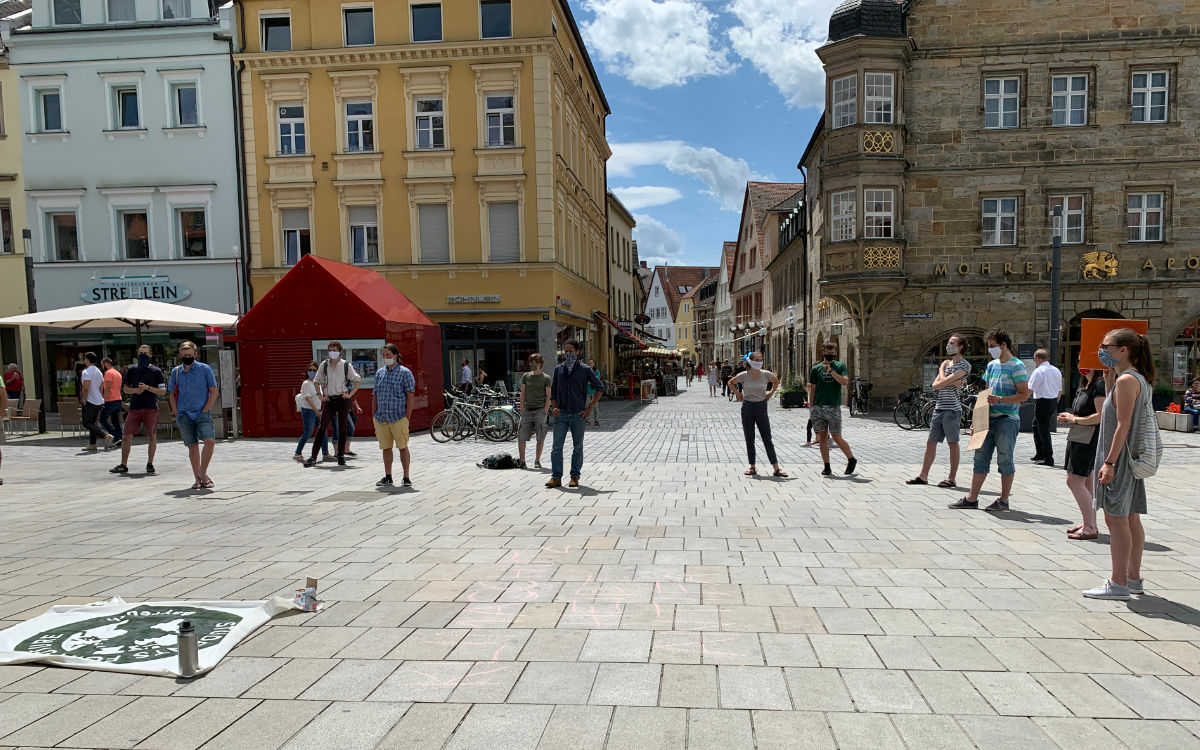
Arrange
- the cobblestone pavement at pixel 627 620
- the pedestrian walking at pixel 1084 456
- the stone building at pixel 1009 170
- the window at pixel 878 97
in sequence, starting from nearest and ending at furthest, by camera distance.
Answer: the cobblestone pavement at pixel 627 620
the pedestrian walking at pixel 1084 456
the stone building at pixel 1009 170
the window at pixel 878 97

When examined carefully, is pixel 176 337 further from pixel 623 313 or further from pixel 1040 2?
pixel 1040 2

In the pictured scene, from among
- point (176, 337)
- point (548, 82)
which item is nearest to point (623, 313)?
point (548, 82)

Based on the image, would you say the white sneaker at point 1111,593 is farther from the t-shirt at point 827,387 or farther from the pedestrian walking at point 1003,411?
the t-shirt at point 827,387

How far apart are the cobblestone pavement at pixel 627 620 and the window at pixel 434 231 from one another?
14.6 meters

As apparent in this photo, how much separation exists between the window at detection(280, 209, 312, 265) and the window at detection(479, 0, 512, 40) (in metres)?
8.05

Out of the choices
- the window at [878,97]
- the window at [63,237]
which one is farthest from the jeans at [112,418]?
the window at [878,97]

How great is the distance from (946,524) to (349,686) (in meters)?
5.61

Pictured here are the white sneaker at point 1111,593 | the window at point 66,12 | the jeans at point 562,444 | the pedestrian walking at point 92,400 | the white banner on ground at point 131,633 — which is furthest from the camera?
the window at point 66,12

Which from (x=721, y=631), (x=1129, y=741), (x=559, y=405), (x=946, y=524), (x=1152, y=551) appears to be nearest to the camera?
(x=1129, y=741)

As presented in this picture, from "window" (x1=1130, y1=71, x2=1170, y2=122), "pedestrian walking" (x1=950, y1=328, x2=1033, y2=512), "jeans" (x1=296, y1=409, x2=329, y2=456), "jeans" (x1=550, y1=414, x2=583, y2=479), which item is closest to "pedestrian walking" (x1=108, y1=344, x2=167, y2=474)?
"jeans" (x1=296, y1=409, x2=329, y2=456)

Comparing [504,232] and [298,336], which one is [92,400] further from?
[504,232]

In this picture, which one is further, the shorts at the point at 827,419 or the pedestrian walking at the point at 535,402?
the pedestrian walking at the point at 535,402

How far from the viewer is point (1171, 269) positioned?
21000mm

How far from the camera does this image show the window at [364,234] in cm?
2275
